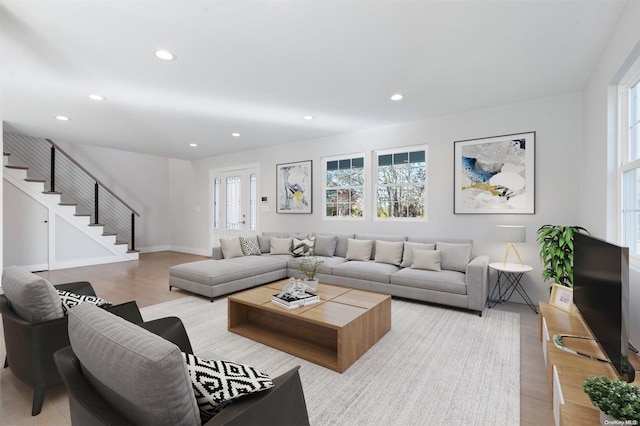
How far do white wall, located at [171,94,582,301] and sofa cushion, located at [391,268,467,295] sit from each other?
0.88 metres

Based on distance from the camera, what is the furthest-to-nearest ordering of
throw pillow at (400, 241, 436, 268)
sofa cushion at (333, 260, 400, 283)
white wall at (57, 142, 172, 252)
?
white wall at (57, 142, 172, 252) → throw pillow at (400, 241, 436, 268) → sofa cushion at (333, 260, 400, 283)

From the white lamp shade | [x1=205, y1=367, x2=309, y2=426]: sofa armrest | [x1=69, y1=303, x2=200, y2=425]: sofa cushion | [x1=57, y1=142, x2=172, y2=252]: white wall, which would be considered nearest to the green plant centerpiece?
the white lamp shade

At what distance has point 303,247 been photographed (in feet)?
17.3

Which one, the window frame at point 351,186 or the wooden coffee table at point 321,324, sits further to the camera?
the window frame at point 351,186

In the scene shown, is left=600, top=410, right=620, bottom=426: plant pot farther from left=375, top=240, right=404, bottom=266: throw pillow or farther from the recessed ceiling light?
the recessed ceiling light

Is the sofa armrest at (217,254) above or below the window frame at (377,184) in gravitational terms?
below

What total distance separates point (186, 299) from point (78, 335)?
3.23 meters

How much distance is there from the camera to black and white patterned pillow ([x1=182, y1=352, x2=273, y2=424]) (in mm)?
1002

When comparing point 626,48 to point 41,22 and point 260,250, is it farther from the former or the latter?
point 260,250

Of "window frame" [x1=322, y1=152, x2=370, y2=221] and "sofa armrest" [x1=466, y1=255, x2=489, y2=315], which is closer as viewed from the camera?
"sofa armrest" [x1=466, y1=255, x2=489, y2=315]

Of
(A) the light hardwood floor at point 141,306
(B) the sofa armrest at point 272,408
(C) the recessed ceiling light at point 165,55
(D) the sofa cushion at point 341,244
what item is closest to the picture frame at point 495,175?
(A) the light hardwood floor at point 141,306

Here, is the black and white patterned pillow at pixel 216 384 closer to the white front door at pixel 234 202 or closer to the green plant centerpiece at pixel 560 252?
the green plant centerpiece at pixel 560 252

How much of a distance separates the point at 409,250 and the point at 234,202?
456 centimetres

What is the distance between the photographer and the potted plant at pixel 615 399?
3.26 ft
